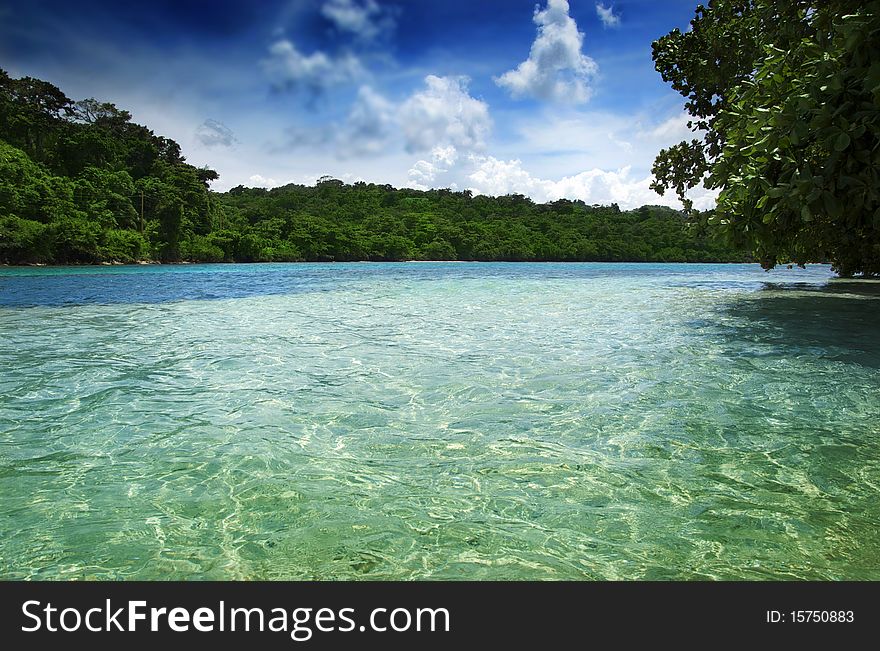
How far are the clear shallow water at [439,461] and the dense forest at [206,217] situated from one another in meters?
19.8

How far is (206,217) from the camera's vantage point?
64062mm

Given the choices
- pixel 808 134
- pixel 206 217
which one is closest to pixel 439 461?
pixel 808 134

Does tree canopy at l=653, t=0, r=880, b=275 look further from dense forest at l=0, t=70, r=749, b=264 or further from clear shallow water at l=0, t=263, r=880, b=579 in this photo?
dense forest at l=0, t=70, r=749, b=264

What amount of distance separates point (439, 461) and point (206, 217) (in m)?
68.0

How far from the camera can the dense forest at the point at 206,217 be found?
150ft

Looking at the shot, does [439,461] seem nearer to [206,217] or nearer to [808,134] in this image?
[808,134]

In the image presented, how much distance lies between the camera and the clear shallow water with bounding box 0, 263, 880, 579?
2.47m

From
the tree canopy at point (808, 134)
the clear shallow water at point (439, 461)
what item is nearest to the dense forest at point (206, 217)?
the tree canopy at point (808, 134)

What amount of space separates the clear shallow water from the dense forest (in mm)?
19828

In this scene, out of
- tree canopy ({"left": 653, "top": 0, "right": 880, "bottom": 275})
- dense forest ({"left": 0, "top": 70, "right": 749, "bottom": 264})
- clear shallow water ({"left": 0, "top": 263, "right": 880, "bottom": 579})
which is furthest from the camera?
dense forest ({"left": 0, "top": 70, "right": 749, "bottom": 264})

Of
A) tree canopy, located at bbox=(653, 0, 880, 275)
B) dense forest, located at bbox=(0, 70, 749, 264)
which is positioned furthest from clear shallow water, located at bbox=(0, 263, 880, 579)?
dense forest, located at bbox=(0, 70, 749, 264)

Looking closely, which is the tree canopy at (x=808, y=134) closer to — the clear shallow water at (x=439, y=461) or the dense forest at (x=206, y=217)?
the clear shallow water at (x=439, y=461)
